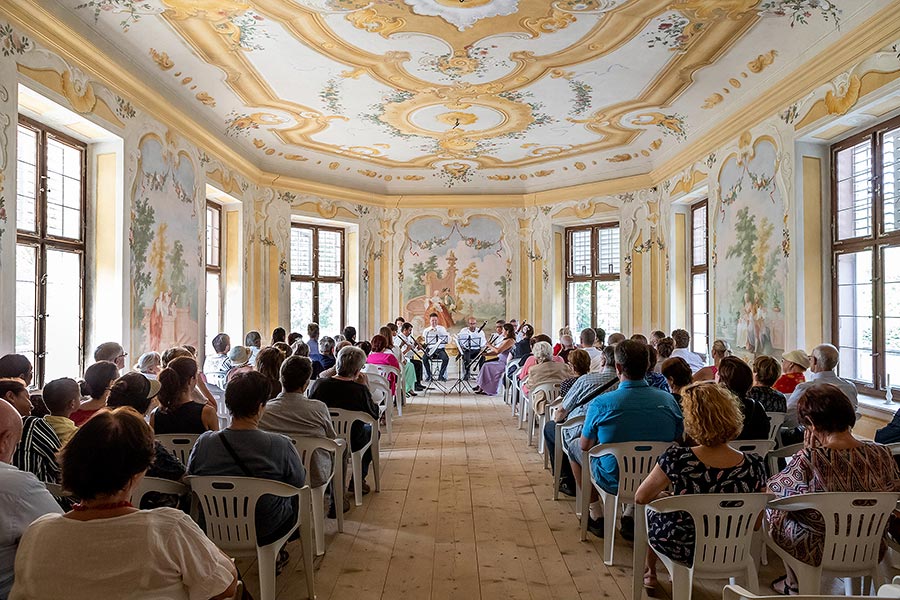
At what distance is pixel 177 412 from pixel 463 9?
3.70 metres

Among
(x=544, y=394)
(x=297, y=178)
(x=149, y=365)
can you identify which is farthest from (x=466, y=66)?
(x=297, y=178)

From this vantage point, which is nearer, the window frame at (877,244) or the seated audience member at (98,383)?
the seated audience member at (98,383)

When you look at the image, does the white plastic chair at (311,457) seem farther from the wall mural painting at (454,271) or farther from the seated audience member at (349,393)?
the wall mural painting at (454,271)

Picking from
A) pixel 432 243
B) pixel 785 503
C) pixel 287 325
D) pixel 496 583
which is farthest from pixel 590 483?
pixel 432 243

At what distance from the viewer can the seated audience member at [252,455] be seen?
259 cm

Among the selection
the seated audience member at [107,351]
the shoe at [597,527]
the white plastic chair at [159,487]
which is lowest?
the shoe at [597,527]

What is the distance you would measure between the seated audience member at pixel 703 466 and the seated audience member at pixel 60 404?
2.45m

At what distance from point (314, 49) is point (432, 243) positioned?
6.45 meters

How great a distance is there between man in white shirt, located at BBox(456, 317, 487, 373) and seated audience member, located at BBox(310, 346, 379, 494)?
6.44 meters

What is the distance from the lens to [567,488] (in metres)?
4.53

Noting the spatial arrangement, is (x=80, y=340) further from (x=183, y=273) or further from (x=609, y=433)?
(x=609, y=433)

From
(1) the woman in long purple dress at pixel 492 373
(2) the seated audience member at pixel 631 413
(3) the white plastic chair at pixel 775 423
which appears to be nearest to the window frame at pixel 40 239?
(2) the seated audience member at pixel 631 413

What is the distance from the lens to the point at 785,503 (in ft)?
7.54

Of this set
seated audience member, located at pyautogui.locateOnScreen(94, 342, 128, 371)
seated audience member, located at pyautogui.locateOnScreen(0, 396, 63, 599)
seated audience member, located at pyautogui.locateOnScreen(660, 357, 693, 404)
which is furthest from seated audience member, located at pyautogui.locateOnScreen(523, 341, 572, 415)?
seated audience member, located at pyautogui.locateOnScreen(0, 396, 63, 599)
